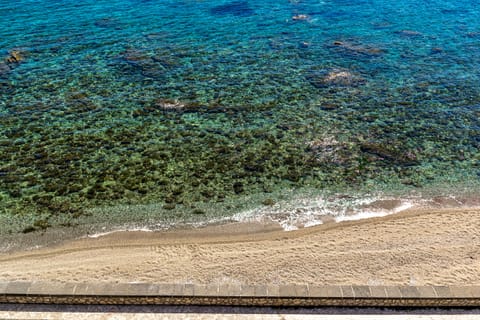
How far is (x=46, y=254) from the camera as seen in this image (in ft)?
82.7

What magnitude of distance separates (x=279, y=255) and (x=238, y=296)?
225 inches

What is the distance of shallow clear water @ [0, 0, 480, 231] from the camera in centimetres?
3025

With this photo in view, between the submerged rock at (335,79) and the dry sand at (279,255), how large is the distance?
20.3m

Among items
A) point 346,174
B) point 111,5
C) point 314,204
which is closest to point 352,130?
point 346,174

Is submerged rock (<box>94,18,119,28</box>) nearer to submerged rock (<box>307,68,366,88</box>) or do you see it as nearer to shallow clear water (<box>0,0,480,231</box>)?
shallow clear water (<box>0,0,480,231</box>)

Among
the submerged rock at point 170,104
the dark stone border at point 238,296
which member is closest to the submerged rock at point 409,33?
the submerged rock at point 170,104

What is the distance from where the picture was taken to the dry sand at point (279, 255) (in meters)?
23.5

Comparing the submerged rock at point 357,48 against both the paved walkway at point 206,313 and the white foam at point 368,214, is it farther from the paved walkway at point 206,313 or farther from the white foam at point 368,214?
the paved walkway at point 206,313

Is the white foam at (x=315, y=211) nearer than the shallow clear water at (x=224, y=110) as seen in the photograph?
Yes

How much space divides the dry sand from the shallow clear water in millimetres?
2499

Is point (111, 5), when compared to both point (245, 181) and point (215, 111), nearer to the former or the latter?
point (215, 111)

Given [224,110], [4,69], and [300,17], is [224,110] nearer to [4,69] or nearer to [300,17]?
[4,69]

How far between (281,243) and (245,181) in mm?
6440

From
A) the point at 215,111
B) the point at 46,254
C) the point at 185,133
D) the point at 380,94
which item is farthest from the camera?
the point at 380,94
